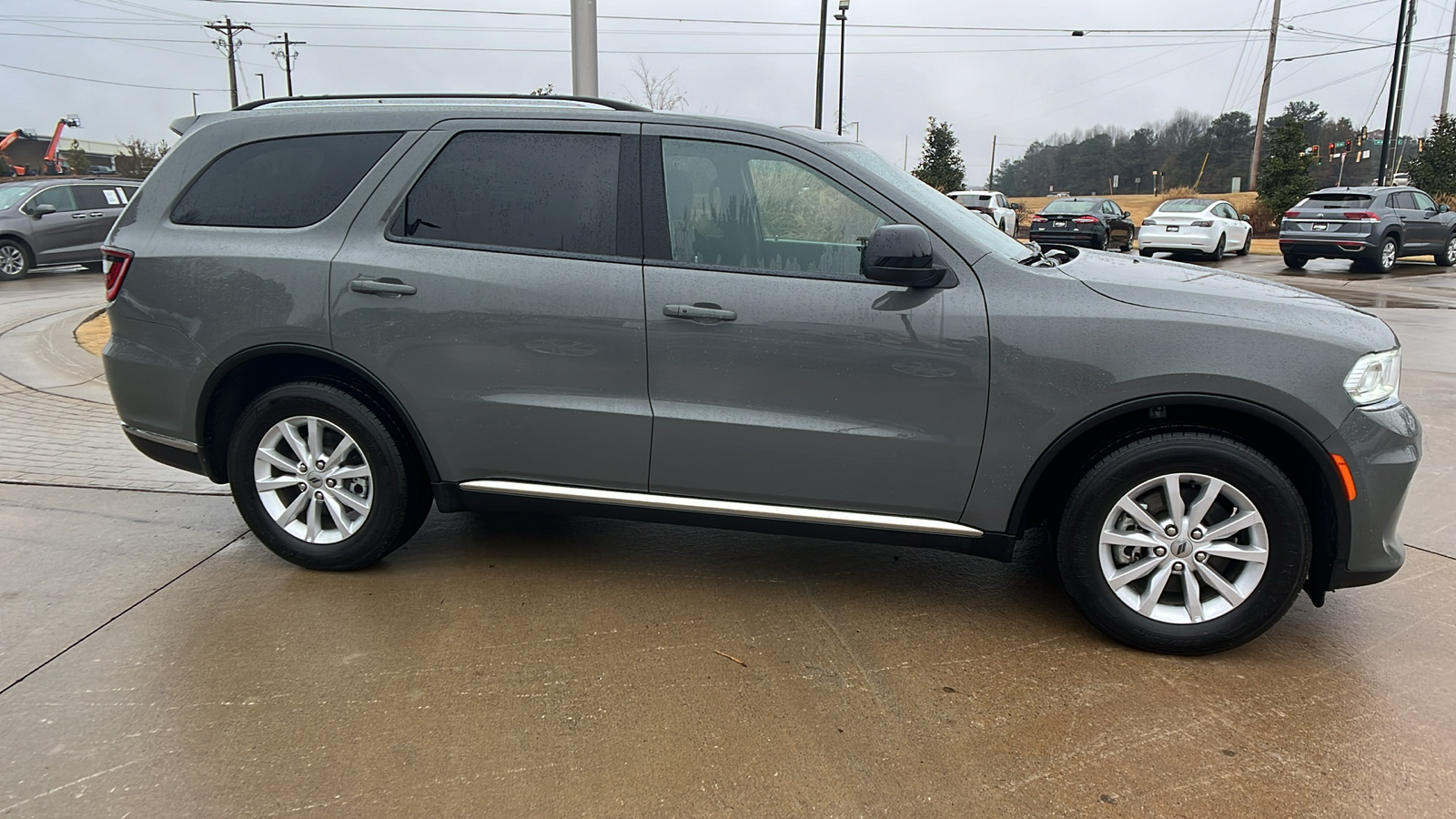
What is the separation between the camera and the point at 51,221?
615 inches

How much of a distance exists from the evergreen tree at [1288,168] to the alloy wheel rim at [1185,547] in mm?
33464

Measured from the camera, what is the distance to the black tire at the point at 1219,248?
21.6 meters

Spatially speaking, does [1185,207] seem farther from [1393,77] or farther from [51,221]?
[51,221]

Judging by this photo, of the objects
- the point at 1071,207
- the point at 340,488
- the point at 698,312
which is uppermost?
the point at 1071,207

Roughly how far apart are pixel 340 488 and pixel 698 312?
1710mm

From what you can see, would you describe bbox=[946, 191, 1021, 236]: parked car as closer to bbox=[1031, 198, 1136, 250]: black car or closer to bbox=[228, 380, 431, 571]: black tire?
bbox=[1031, 198, 1136, 250]: black car

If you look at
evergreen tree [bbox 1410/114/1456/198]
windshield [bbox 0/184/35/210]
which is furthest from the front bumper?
evergreen tree [bbox 1410/114/1456/198]

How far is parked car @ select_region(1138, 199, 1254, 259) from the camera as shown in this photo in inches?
834

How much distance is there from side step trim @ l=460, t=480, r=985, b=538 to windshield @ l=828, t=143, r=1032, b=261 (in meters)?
1.00

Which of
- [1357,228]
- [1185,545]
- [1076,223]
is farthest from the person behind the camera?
[1076,223]

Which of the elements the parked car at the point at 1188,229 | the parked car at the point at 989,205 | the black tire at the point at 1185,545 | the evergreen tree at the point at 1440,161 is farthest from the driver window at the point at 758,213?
the evergreen tree at the point at 1440,161

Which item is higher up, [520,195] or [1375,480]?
[520,195]

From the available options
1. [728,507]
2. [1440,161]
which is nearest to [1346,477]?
[728,507]

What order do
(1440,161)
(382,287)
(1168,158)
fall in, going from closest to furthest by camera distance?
(382,287), (1440,161), (1168,158)
